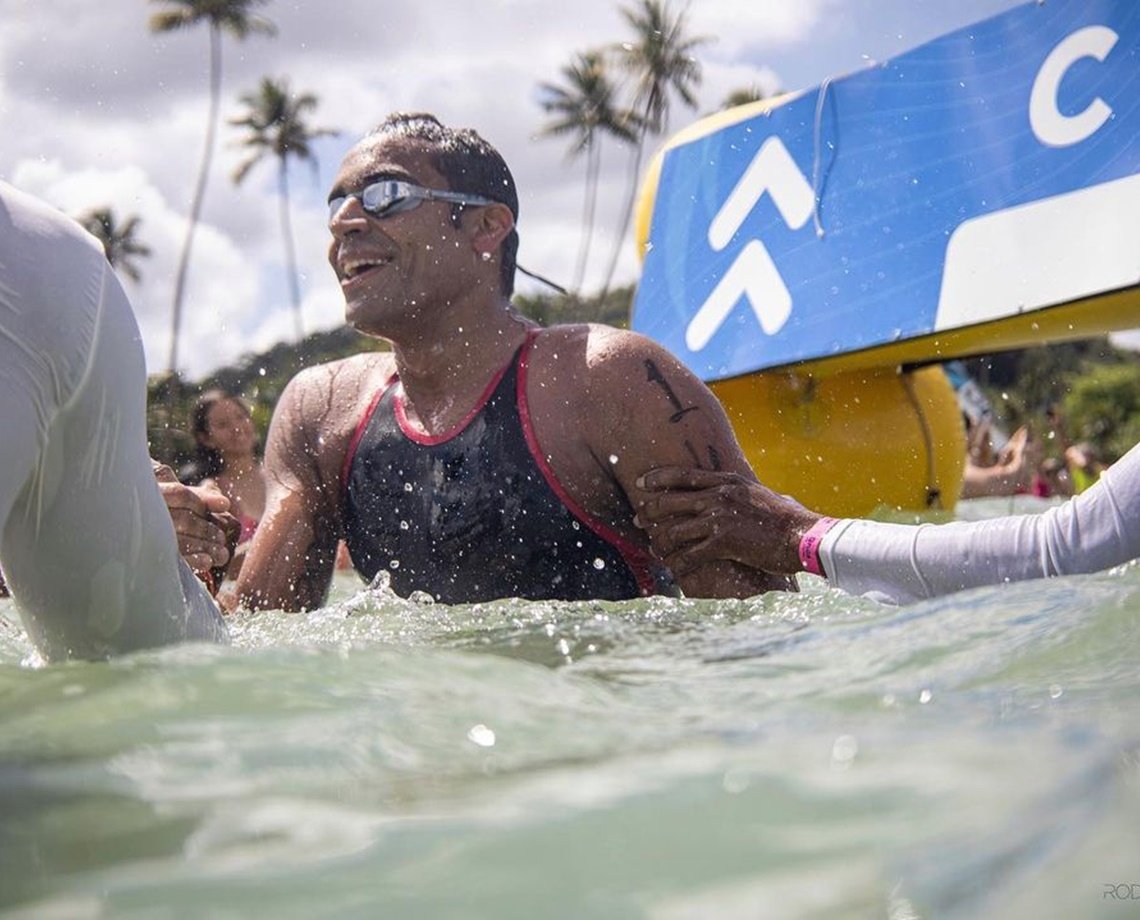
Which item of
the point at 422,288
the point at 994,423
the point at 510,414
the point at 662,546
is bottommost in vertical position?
the point at 994,423

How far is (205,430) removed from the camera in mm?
5562

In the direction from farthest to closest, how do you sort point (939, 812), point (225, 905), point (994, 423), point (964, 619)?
point (994, 423) < point (964, 619) < point (939, 812) < point (225, 905)

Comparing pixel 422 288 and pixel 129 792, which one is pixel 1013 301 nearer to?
pixel 422 288

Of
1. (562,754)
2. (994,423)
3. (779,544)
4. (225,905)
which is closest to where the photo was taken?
Answer: (225,905)

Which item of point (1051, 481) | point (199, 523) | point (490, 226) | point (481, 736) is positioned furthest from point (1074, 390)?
point (481, 736)

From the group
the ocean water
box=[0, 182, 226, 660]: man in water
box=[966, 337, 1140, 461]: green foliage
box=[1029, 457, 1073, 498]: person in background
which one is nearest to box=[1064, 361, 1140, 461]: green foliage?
box=[966, 337, 1140, 461]: green foliage

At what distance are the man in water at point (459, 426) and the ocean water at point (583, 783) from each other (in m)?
1.14

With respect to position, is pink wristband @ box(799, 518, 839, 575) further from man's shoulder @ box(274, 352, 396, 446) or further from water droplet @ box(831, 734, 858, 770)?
water droplet @ box(831, 734, 858, 770)

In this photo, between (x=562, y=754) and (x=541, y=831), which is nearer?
(x=541, y=831)

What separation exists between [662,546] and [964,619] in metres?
0.91

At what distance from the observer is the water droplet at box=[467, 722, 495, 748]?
1377 mm

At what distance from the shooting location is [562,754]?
1.34m

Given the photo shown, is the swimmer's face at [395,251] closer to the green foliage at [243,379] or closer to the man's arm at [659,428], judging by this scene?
the man's arm at [659,428]

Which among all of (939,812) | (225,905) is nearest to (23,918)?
(225,905)
